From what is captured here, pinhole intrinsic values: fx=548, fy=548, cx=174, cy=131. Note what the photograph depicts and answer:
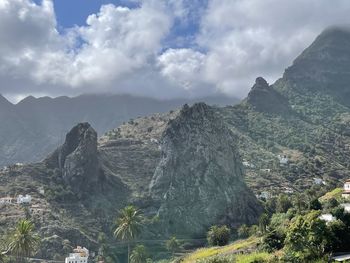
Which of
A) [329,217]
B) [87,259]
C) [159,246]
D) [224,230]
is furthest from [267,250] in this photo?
[159,246]

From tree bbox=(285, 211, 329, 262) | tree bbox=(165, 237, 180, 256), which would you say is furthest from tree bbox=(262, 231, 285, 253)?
tree bbox=(165, 237, 180, 256)

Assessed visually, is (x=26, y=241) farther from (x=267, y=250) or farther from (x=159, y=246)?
(x=159, y=246)

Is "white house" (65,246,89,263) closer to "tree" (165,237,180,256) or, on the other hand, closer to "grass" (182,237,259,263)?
"tree" (165,237,180,256)

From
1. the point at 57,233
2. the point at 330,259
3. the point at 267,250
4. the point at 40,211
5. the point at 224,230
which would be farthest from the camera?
the point at 40,211

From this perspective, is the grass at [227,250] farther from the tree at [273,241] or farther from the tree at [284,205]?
the tree at [284,205]

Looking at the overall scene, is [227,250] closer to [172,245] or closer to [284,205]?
[172,245]

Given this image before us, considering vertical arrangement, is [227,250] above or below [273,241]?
below

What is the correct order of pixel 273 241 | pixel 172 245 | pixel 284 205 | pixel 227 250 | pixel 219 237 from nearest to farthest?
pixel 273 241
pixel 227 250
pixel 219 237
pixel 284 205
pixel 172 245

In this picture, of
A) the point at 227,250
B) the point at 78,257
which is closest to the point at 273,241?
the point at 227,250

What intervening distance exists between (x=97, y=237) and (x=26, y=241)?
90.5 m

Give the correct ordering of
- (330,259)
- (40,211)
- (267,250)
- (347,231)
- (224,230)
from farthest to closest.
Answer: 1. (40,211)
2. (224,230)
3. (267,250)
4. (347,231)
5. (330,259)

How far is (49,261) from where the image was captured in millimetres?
164625

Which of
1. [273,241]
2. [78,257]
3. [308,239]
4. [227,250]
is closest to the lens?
[308,239]

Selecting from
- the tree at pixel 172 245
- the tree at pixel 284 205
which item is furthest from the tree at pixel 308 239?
the tree at pixel 172 245
